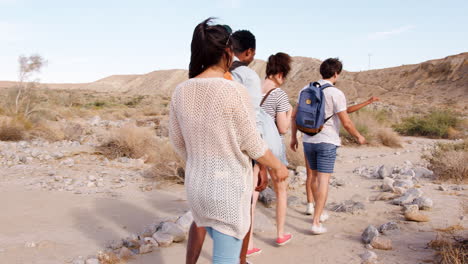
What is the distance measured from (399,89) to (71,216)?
4302 cm

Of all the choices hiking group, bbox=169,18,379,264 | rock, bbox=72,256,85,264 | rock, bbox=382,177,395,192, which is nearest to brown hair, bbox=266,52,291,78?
hiking group, bbox=169,18,379,264

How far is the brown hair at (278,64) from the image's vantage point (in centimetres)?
364

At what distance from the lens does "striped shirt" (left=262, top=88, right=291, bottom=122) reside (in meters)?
3.39

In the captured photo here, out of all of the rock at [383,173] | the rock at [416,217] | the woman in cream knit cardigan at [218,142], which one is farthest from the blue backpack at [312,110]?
the rock at [383,173]

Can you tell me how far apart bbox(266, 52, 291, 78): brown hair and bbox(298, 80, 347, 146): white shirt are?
0.58m

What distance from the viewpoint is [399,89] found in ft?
140

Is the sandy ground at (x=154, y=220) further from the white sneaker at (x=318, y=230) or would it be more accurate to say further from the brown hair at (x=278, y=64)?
the brown hair at (x=278, y=64)

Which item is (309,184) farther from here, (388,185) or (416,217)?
(388,185)

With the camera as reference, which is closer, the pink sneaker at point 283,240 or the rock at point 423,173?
the pink sneaker at point 283,240

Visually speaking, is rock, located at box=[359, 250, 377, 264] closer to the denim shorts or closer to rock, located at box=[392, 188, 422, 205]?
the denim shorts

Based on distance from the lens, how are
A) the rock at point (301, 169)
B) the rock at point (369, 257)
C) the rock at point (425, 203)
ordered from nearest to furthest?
the rock at point (369, 257) < the rock at point (425, 203) < the rock at point (301, 169)

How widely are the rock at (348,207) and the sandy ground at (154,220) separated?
91 mm

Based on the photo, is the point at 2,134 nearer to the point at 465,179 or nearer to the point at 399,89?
the point at 465,179

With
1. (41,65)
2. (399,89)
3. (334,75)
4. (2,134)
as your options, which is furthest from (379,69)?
(334,75)
